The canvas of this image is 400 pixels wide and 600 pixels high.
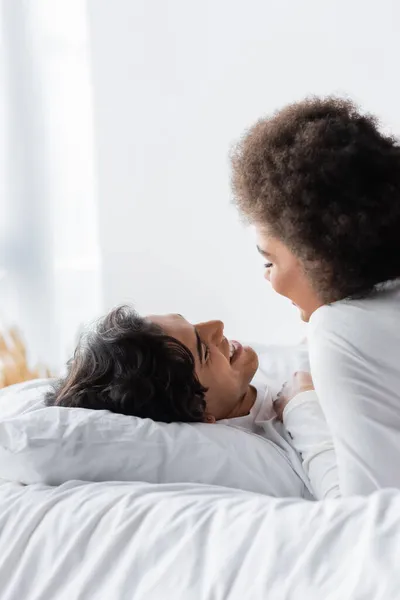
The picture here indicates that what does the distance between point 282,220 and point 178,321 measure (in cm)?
36

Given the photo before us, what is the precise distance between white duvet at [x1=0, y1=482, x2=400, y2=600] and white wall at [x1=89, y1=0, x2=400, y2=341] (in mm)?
2010

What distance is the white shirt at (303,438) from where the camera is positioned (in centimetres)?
129

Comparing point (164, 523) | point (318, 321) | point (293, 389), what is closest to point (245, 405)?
point (293, 389)

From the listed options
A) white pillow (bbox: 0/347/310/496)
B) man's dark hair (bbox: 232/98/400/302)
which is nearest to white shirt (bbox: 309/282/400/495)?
man's dark hair (bbox: 232/98/400/302)

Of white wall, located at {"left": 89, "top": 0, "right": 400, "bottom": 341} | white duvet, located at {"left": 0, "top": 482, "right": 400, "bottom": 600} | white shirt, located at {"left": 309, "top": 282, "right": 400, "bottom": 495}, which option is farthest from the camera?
white wall, located at {"left": 89, "top": 0, "right": 400, "bottom": 341}

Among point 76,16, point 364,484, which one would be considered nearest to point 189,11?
point 76,16

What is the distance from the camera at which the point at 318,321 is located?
1.17 m

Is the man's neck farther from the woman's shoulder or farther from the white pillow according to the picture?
the woman's shoulder

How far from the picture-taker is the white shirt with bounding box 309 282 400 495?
42.8 inches

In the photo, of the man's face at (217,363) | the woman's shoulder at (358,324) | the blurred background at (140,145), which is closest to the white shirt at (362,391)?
the woman's shoulder at (358,324)

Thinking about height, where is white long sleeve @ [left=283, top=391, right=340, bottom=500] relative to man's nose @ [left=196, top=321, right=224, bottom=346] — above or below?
below

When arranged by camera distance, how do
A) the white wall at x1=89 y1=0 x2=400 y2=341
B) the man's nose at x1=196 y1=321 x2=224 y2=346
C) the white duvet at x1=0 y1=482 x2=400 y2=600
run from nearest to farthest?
the white duvet at x1=0 y1=482 x2=400 y2=600, the man's nose at x1=196 y1=321 x2=224 y2=346, the white wall at x1=89 y1=0 x2=400 y2=341

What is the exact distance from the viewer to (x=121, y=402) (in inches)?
55.0

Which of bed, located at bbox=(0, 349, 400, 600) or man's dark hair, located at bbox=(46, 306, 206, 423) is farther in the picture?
man's dark hair, located at bbox=(46, 306, 206, 423)
